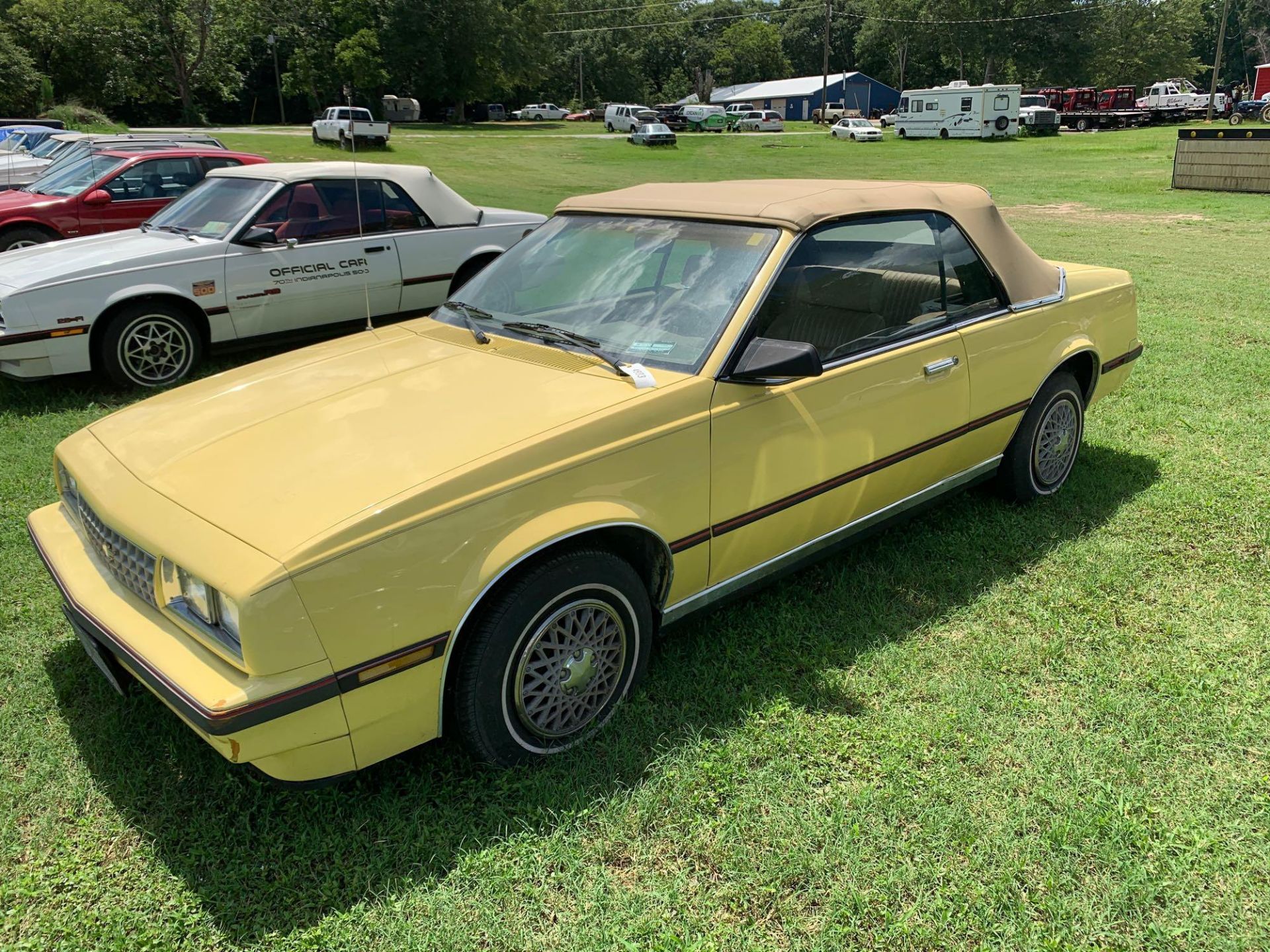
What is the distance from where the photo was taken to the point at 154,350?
670 cm

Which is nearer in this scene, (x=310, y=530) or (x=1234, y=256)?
(x=310, y=530)

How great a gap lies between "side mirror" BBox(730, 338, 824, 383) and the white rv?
4772cm

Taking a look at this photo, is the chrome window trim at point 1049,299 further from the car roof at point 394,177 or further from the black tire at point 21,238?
the black tire at point 21,238

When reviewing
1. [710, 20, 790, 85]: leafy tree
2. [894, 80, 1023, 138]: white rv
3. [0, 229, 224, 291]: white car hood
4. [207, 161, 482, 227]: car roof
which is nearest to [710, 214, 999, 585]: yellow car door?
[207, 161, 482, 227]: car roof

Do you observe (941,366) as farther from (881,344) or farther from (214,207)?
(214,207)

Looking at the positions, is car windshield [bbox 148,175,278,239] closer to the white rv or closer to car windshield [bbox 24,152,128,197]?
car windshield [bbox 24,152,128,197]

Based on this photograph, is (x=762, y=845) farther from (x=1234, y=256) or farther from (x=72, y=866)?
(x=1234, y=256)

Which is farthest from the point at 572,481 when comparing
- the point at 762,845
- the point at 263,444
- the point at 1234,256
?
the point at 1234,256

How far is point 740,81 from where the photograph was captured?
95.4 m

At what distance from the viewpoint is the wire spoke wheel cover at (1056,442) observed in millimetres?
4535

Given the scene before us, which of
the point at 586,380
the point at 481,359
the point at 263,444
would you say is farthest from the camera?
the point at 481,359

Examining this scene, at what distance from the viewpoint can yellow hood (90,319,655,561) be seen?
8.07 ft

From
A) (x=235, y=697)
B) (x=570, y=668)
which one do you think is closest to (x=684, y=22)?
(x=570, y=668)

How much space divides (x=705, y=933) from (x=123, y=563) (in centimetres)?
195
